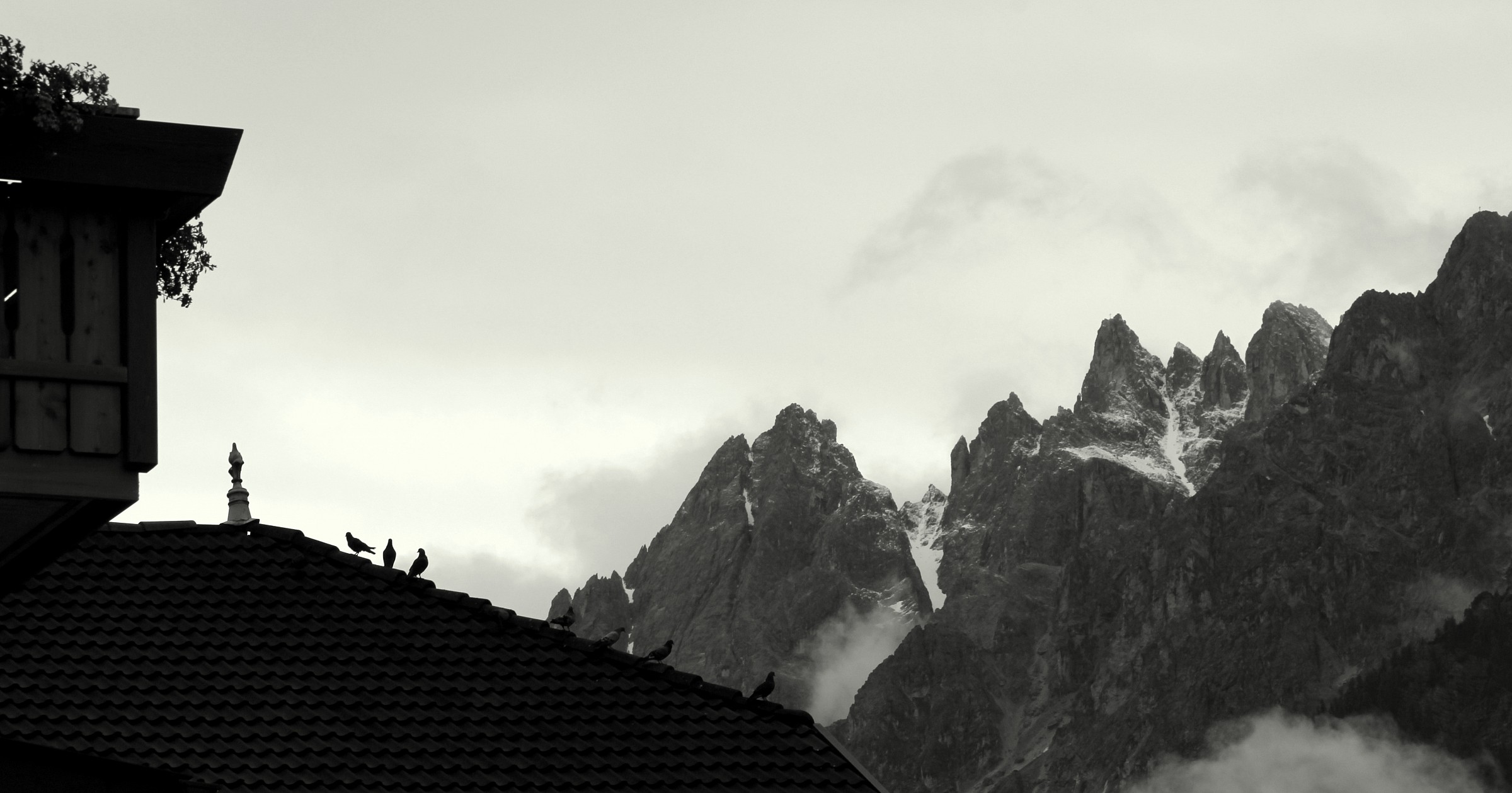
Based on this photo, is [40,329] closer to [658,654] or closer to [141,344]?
[141,344]

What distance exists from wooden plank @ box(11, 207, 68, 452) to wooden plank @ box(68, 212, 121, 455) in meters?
0.06

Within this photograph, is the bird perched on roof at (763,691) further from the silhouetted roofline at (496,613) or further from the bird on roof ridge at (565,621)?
the bird on roof ridge at (565,621)

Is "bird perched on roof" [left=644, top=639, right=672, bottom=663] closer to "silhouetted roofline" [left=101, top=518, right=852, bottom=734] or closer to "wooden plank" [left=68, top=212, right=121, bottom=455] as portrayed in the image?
"silhouetted roofline" [left=101, top=518, right=852, bottom=734]

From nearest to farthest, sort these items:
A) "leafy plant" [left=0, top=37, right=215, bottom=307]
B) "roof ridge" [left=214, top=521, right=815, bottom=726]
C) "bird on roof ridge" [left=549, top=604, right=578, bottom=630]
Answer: "leafy plant" [left=0, top=37, right=215, bottom=307] < "roof ridge" [left=214, top=521, right=815, bottom=726] < "bird on roof ridge" [left=549, top=604, right=578, bottom=630]

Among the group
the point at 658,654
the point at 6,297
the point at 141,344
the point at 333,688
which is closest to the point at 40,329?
the point at 6,297

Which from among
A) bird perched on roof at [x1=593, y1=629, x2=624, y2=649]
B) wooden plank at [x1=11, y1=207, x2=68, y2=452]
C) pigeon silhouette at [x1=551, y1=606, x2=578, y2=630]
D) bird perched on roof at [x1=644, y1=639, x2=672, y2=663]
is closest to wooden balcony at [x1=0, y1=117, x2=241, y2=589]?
wooden plank at [x1=11, y1=207, x2=68, y2=452]

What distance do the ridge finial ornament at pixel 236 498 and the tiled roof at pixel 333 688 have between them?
13cm

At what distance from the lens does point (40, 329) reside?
10766mm

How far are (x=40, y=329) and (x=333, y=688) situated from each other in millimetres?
8573

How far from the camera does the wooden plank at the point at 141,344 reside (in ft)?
35.5

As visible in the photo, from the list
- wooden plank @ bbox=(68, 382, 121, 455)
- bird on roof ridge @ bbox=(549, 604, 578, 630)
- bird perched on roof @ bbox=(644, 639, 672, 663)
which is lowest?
wooden plank @ bbox=(68, 382, 121, 455)

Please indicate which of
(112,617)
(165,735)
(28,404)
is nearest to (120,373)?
(28,404)

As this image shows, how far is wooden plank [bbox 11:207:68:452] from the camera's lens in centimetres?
1066

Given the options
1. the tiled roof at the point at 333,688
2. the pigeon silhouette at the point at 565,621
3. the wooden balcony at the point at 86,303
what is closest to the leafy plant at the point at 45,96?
the wooden balcony at the point at 86,303
